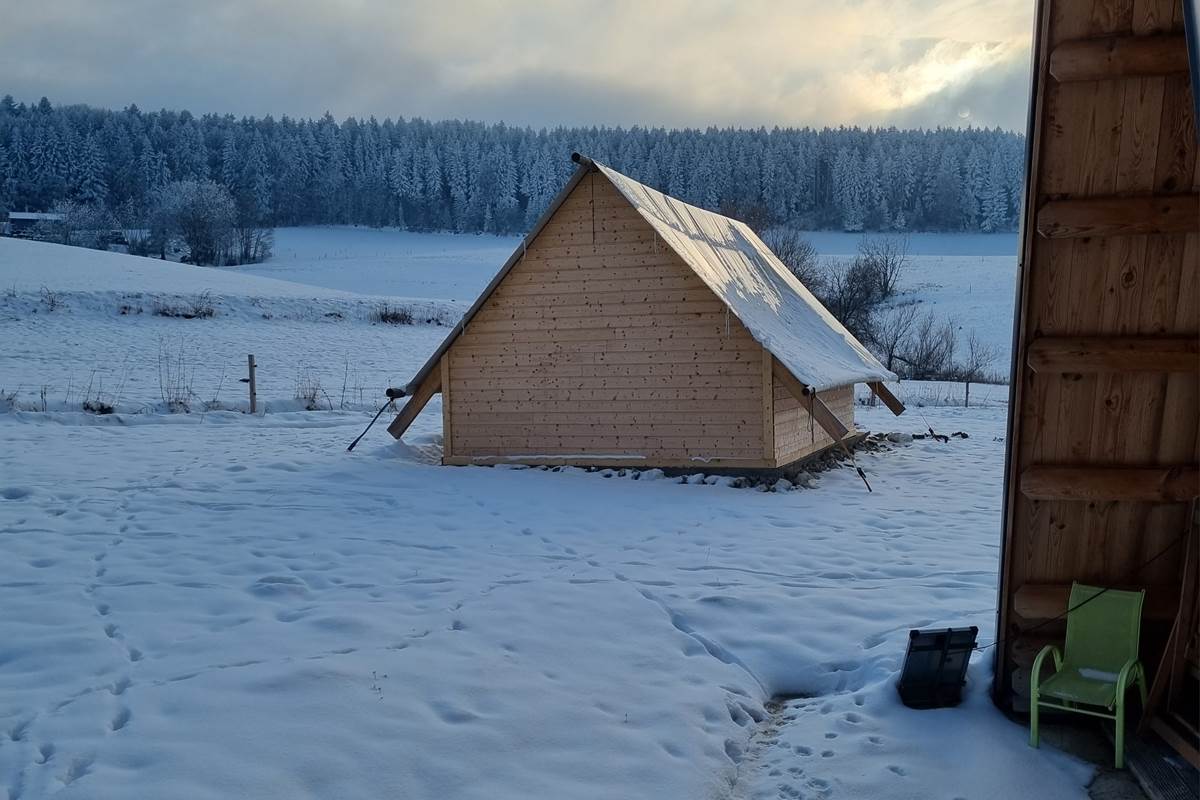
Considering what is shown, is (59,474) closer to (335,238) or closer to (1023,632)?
(1023,632)

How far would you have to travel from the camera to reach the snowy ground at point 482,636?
12.9 ft

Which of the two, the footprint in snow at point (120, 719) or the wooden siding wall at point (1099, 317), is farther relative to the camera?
the footprint in snow at point (120, 719)

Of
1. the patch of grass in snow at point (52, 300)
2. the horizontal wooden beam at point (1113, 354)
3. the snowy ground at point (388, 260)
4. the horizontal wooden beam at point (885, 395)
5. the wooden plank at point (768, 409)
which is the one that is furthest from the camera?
the snowy ground at point (388, 260)

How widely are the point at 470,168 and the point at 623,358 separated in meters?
85.6

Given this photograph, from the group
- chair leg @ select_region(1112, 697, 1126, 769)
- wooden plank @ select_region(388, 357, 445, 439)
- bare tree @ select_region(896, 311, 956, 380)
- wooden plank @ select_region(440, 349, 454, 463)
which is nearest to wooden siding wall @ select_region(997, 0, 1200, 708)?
chair leg @ select_region(1112, 697, 1126, 769)

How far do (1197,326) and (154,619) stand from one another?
20.8 feet

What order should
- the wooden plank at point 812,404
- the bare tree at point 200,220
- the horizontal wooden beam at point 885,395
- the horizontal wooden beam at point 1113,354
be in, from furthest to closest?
the bare tree at point 200,220 < the horizontal wooden beam at point 885,395 < the wooden plank at point 812,404 < the horizontal wooden beam at point 1113,354

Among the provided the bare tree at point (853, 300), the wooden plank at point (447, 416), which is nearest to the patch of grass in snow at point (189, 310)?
the wooden plank at point (447, 416)

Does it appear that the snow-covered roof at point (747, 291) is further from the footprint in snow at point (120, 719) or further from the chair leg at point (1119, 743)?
the footprint in snow at point (120, 719)

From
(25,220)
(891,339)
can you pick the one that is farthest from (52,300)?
(25,220)

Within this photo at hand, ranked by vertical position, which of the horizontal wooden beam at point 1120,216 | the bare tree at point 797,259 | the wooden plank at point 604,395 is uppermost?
the bare tree at point 797,259

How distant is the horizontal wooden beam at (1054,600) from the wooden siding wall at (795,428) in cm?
696

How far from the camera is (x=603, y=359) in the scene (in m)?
12.2

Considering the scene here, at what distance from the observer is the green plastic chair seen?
3992 millimetres
